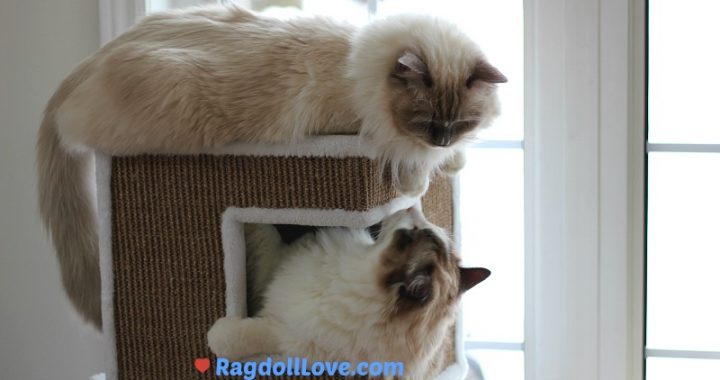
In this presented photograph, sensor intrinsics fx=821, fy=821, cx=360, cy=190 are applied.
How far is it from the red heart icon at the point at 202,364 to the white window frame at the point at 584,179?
2.80ft

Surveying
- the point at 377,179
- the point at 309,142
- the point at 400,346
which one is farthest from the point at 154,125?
the point at 400,346

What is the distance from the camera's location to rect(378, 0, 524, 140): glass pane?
6.17ft

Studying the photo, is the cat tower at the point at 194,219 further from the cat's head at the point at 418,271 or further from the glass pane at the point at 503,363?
the glass pane at the point at 503,363

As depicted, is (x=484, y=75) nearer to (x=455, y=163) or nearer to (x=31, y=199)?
(x=455, y=163)

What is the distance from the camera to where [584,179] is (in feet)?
5.91

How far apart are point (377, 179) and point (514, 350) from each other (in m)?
0.92

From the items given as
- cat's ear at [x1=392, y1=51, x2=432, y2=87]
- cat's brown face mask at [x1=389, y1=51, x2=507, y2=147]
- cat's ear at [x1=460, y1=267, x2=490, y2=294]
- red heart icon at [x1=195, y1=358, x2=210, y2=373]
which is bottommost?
red heart icon at [x1=195, y1=358, x2=210, y2=373]

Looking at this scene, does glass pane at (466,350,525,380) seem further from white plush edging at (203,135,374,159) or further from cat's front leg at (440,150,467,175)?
white plush edging at (203,135,374,159)

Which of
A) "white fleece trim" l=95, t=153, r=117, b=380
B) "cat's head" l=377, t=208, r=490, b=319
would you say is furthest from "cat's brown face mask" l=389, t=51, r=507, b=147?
"white fleece trim" l=95, t=153, r=117, b=380

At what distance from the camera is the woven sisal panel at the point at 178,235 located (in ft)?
4.11

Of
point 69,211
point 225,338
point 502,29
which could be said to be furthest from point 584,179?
point 69,211
